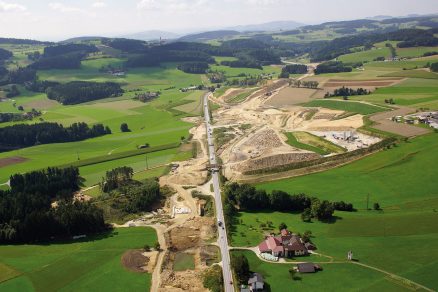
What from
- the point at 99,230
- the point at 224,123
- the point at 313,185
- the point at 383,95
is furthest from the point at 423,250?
the point at 383,95

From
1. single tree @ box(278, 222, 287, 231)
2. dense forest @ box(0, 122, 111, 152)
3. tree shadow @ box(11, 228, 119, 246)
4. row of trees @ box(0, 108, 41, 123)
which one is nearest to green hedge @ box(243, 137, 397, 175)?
single tree @ box(278, 222, 287, 231)

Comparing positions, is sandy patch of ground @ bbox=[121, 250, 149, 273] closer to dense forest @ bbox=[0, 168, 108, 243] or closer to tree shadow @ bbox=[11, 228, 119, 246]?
tree shadow @ bbox=[11, 228, 119, 246]

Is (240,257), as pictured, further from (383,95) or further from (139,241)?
(383,95)

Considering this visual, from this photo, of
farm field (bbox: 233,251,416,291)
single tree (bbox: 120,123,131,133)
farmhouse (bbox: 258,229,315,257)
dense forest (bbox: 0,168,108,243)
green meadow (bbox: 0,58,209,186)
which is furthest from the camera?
single tree (bbox: 120,123,131,133)

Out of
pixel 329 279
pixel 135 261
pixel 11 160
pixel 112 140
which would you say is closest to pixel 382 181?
pixel 329 279

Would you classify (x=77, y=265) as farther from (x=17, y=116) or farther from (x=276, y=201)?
(x=17, y=116)

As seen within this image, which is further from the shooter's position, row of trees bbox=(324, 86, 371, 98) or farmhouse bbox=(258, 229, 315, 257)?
row of trees bbox=(324, 86, 371, 98)

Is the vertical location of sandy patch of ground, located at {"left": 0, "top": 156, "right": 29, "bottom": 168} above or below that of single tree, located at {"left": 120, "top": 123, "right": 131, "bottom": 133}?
below
